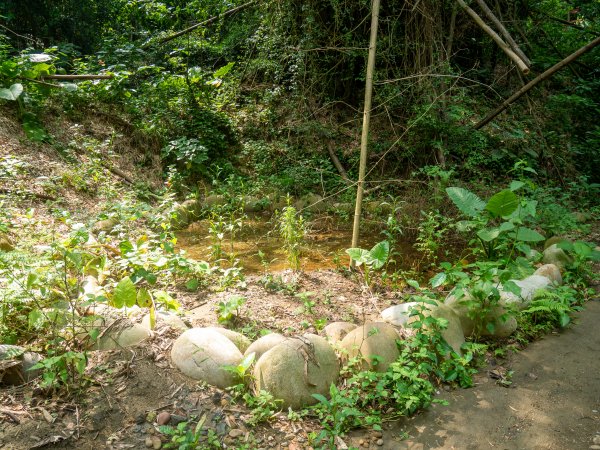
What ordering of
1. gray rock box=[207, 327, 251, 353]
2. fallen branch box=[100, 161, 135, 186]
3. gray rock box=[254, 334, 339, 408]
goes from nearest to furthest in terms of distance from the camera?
1. gray rock box=[254, 334, 339, 408]
2. gray rock box=[207, 327, 251, 353]
3. fallen branch box=[100, 161, 135, 186]

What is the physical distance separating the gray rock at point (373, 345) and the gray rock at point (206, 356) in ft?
2.46

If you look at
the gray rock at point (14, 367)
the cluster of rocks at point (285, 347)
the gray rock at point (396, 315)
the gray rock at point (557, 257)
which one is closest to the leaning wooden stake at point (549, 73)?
the gray rock at point (557, 257)

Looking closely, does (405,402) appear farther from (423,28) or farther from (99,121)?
(99,121)

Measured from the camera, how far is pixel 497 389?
9.11ft

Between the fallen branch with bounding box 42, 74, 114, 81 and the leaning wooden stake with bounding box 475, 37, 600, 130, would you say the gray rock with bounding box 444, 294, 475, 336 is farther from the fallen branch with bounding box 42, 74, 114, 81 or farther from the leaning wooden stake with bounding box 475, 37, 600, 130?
the fallen branch with bounding box 42, 74, 114, 81

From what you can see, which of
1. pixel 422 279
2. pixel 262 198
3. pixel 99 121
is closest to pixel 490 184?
pixel 422 279

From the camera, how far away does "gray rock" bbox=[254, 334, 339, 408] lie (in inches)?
99.4

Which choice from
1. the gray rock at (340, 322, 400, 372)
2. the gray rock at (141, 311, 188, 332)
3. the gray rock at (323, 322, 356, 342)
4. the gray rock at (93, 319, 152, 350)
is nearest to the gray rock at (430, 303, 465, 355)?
the gray rock at (340, 322, 400, 372)

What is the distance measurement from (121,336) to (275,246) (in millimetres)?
2589

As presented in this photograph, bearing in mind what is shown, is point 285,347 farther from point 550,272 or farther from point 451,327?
point 550,272

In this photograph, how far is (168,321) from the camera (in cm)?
Result: 306

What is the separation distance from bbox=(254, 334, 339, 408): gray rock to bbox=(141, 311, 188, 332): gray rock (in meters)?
0.75

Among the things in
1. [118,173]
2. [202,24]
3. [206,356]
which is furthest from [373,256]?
[202,24]

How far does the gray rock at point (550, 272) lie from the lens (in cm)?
402
